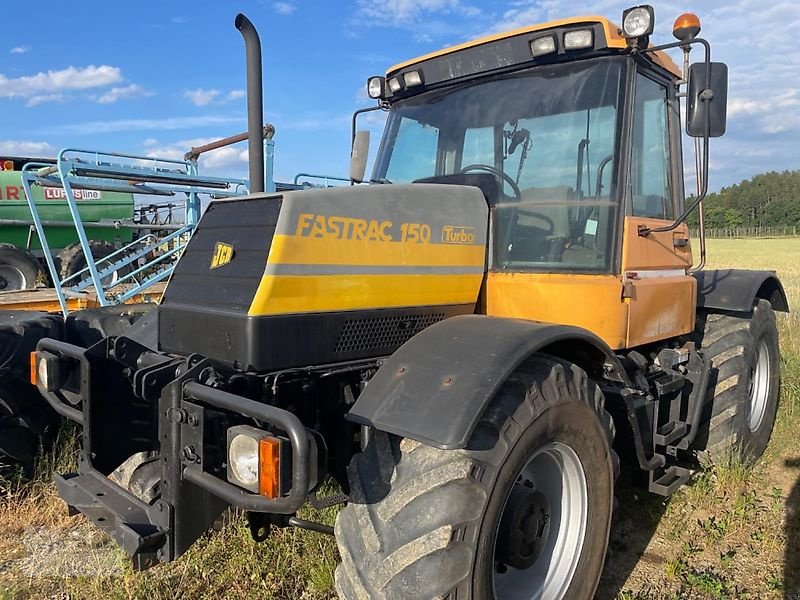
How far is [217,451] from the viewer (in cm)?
225

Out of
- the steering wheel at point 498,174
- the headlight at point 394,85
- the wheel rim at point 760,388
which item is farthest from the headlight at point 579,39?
the wheel rim at point 760,388

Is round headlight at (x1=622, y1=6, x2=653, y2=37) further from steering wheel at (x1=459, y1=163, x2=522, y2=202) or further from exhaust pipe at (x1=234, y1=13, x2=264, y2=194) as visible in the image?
exhaust pipe at (x1=234, y1=13, x2=264, y2=194)

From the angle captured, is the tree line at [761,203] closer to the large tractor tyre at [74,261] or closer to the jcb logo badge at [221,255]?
the large tractor tyre at [74,261]

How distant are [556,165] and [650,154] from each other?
2.47ft

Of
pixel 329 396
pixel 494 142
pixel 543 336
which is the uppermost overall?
pixel 494 142

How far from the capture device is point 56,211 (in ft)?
45.4

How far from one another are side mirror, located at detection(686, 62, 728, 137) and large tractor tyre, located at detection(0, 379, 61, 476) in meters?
3.93

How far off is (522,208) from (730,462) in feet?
7.79

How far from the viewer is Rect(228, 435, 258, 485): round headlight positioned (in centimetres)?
207

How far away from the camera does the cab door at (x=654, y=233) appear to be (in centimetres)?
334

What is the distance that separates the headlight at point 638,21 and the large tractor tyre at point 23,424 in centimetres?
384

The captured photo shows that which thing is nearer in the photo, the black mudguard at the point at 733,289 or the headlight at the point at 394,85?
the headlight at the point at 394,85

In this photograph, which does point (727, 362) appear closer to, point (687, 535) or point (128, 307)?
point (687, 535)

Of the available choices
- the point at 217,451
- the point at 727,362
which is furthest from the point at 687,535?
the point at 217,451
